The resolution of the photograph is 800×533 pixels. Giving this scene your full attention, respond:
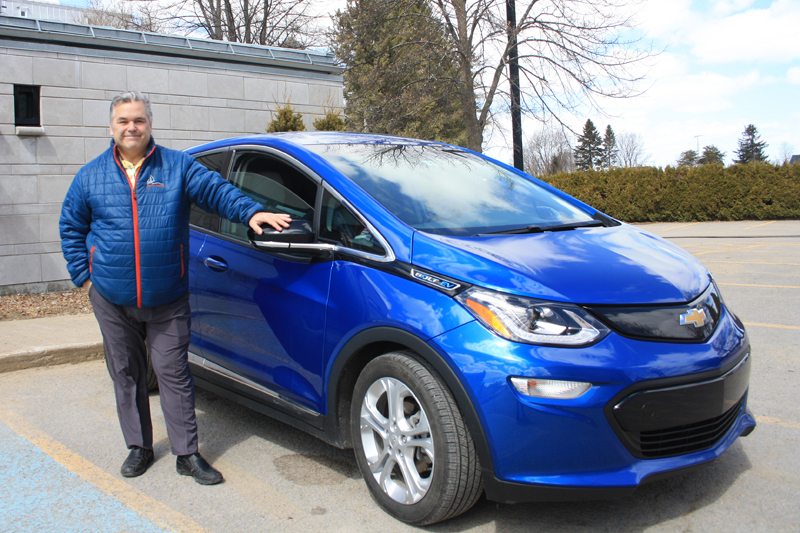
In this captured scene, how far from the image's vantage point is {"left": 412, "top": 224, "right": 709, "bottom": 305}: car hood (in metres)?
2.50

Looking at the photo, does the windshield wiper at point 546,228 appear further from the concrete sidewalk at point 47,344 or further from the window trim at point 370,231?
the concrete sidewalk at point 47,344

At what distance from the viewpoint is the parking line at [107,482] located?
2.85m

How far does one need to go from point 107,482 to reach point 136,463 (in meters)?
0.16

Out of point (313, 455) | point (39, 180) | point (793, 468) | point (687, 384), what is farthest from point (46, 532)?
point (39, 180)

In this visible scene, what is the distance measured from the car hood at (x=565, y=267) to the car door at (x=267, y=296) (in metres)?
0.66

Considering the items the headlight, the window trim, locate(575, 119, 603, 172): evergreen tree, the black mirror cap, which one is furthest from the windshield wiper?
locate(575, 119, 603, 172): evergreen tree

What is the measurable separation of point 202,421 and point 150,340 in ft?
3.26

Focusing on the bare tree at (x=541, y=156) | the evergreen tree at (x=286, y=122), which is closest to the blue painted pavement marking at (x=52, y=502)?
the evergreen tree at (x=286, y=122)

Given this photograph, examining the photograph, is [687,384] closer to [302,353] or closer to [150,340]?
[302,353]

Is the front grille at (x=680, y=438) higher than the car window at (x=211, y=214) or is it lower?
lower

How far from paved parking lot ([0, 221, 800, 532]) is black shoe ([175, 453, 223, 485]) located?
0.04m

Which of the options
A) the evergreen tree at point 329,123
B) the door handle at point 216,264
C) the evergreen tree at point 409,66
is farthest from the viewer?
the evergreen tree at point 409,66

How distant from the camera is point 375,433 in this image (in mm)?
2869

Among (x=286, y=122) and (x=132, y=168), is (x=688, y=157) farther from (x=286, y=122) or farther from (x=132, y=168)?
(x=132, y=168)
